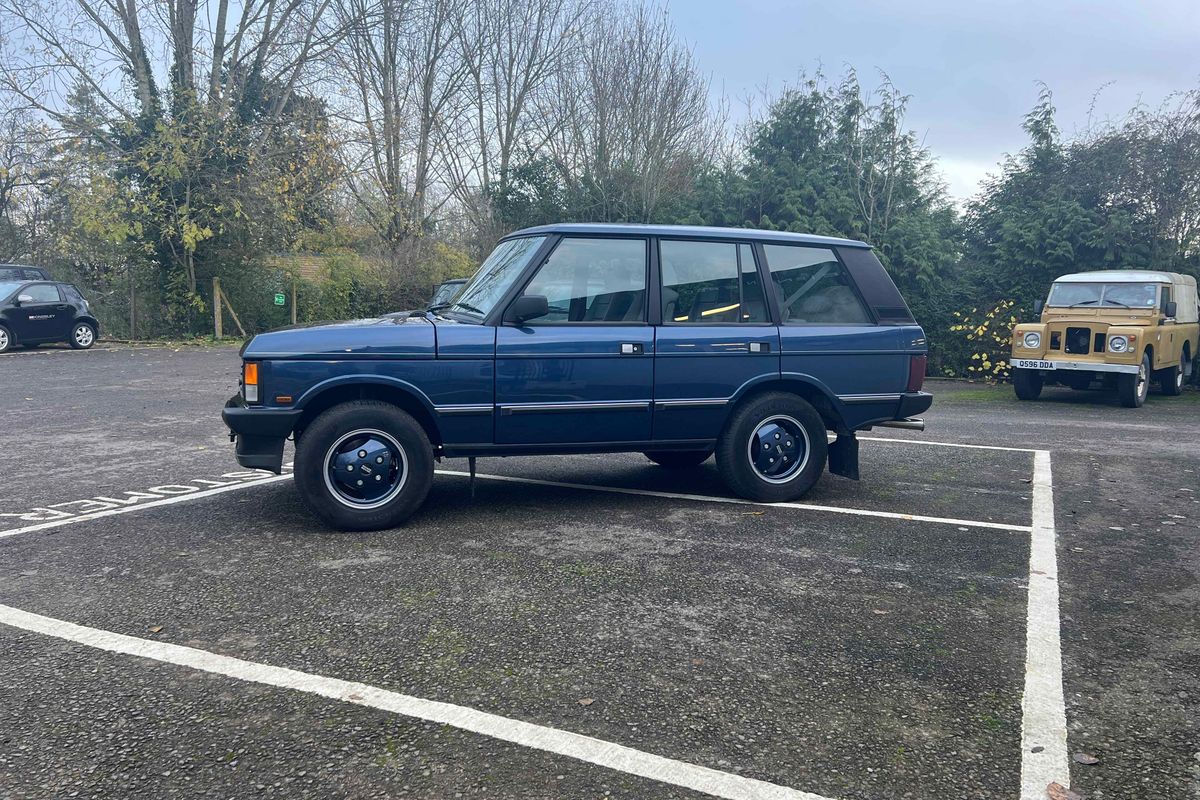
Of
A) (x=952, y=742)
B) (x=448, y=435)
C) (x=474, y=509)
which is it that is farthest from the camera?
(x=474, y=509)

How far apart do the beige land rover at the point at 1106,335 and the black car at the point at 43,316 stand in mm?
19352

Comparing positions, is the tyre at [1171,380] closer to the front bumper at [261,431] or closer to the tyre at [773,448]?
the tyre at [773,448]

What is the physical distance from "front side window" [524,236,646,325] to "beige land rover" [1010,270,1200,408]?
403 inches

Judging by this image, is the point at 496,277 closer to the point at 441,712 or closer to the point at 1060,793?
the point at 441,712

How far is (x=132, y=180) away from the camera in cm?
2222

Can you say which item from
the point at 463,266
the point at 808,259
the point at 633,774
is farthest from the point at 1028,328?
the point at 463,266

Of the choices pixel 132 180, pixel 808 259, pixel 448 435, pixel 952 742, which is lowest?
pixel 952 742

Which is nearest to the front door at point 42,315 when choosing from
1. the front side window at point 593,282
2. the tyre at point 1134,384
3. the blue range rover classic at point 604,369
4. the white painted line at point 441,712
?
the blue range rover classic at point 604,369

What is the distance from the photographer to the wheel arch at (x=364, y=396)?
215 inches

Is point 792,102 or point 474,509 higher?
point 792,102

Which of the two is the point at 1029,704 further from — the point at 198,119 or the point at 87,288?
the point at 87,288

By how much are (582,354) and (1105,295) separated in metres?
11.7

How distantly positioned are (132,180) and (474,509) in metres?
20.2

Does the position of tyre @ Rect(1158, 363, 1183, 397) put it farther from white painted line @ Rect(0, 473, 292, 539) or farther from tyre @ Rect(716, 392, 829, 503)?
white painted line @ Rect(0, 473, 292, 539)
